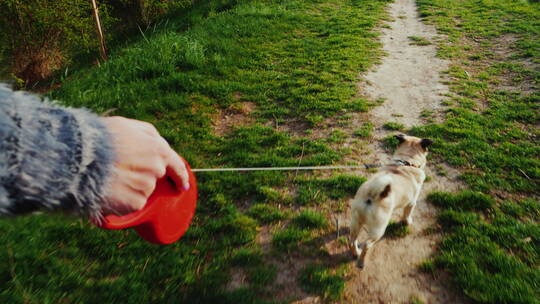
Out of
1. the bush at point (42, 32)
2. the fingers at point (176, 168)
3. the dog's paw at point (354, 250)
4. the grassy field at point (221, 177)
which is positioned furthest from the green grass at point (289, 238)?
the bush at point (42, 32)

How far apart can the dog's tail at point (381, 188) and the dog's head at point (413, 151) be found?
3.42ft

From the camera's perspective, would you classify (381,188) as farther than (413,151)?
No

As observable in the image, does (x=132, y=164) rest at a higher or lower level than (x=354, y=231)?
higher

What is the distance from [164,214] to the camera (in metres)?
1.76

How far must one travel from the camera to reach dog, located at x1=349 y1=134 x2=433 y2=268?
2.60m

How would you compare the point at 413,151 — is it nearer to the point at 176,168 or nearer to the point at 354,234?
the point at 354,234

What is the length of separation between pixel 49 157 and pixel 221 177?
121 inches

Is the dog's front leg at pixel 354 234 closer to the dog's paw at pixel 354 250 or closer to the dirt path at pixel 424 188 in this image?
the dog's paw at pixel 354 250

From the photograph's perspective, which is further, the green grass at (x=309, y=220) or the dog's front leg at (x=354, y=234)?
the green grass at (x=309, y=220)

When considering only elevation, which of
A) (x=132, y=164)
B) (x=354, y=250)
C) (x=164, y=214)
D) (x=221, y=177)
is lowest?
(x=354, y=250)

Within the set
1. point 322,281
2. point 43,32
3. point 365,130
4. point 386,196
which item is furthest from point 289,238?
point 43,32

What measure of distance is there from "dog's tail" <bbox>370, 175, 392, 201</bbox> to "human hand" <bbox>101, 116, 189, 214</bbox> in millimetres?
1979

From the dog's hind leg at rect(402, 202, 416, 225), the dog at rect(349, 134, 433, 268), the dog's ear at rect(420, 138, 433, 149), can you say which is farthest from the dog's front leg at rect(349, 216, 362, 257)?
the dog's ear at rect(420, 138, 433, 149)

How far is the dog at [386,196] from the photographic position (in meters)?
2.60
